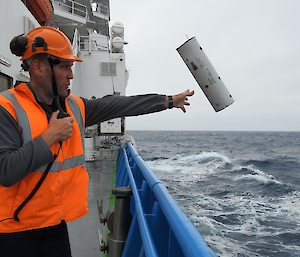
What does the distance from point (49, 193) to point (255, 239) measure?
695cm

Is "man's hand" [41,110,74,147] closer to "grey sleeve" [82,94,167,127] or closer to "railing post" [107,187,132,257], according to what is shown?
"grey sleeve" [82,94,167,127]

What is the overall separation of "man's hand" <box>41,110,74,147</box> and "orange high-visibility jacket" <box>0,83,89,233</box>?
76 millimetres

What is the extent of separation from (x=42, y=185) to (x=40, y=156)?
0.24m

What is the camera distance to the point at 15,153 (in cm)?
125

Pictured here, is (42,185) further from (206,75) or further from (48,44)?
(206,75)

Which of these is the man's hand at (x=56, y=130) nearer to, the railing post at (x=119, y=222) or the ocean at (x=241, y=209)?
the railing post at (x=119, y=222)

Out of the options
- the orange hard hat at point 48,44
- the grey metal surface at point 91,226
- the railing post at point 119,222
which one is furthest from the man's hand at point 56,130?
the grey metal surface at point 91,226

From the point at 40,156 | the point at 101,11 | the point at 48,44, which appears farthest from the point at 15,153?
the point at 101,11

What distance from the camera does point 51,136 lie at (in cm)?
138

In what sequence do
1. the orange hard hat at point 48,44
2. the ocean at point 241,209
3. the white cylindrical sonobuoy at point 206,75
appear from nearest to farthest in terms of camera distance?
the orange hard hat at point 48,44 < the white cylindrical sonobuoy at point 206,75 < the ocean at point 241,209

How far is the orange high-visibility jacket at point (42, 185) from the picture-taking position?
54.9 inches

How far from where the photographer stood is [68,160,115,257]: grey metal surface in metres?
3.42

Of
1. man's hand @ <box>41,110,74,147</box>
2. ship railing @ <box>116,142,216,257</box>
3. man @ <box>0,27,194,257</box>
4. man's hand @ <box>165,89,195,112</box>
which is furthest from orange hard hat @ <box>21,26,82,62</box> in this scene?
ship railing @ <box>116,142,216,257</box>

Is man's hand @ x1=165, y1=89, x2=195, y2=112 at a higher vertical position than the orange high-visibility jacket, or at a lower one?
higher
